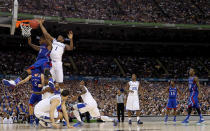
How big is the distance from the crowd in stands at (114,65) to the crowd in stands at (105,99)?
2.39 m

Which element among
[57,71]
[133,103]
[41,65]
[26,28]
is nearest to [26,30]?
[26,28]

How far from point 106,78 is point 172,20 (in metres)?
9.15

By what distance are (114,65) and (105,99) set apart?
9.51m

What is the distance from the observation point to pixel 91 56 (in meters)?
38.3

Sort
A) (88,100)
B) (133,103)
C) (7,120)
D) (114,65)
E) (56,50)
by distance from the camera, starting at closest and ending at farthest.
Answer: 1. (56,50)
2. (88,100)
3. (133,103)
4. (7,120)
5. (114,65)

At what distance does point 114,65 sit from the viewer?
123 feet

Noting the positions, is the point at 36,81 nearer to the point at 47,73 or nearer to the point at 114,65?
the point at 47,73

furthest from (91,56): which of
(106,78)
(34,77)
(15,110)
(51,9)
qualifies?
(34,77)

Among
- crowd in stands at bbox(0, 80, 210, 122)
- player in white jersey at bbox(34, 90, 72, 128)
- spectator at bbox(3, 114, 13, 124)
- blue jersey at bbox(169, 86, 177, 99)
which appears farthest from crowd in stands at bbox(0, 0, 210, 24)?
player in white jersey at bbox(34, 90, 72, 128)

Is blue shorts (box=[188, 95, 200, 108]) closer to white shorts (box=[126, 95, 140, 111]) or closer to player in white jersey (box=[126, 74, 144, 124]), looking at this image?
player in white jersey (box=[126, 74, 144, 124])

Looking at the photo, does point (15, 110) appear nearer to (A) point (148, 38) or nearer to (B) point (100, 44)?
(B) point (100, 44)

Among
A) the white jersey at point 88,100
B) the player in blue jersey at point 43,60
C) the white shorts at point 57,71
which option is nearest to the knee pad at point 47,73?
the player in blue jersey at point 43,60

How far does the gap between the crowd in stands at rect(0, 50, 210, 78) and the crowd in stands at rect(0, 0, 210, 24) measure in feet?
17.3

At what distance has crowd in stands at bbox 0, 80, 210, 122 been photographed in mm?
23109
